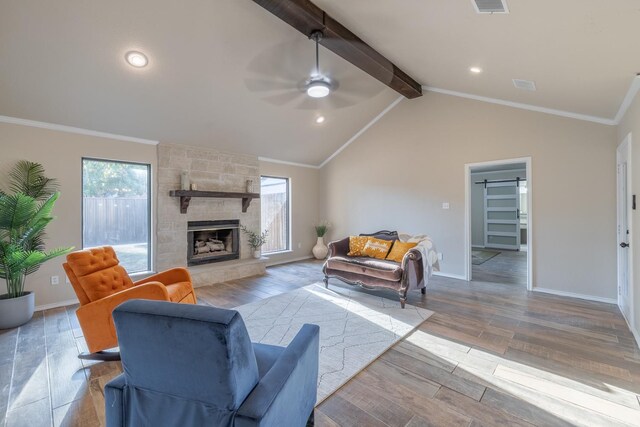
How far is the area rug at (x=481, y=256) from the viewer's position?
6.64 metres

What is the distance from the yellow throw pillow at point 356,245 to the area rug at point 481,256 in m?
3.39

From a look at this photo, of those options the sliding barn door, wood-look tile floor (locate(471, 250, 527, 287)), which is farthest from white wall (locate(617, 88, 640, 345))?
the sliding barn door

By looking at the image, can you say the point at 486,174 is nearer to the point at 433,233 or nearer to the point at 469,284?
the point at 433,233

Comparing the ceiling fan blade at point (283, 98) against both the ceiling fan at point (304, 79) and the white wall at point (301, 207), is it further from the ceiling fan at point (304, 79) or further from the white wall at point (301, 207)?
the white wall at point (301, 207)

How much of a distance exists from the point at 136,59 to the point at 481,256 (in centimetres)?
797

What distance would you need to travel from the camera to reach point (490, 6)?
2164 millimetres

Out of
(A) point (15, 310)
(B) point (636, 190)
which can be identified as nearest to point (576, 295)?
(B) point (636, 190)

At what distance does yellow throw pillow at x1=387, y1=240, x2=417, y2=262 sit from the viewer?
4027mm

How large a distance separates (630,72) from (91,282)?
4965 mm

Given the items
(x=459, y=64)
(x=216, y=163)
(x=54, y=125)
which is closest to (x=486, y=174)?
(x=459, y=64)

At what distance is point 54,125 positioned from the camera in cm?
365

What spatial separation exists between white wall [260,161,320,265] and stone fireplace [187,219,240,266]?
38.7 inches

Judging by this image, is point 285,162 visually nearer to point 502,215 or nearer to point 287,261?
point 287,261

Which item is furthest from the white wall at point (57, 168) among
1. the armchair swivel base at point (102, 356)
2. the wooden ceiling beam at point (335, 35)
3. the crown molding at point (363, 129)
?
the crown molding at point (363, 129)
